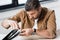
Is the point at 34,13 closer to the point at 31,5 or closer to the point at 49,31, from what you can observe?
the point at 31,5

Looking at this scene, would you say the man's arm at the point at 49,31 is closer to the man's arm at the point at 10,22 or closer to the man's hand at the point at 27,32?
the man's hand at the point at 27,32

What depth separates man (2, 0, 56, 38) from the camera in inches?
59.0

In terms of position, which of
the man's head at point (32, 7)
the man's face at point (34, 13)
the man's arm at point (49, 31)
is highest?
the man's head at point (32, 7)

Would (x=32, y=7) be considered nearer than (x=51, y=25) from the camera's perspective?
Yes

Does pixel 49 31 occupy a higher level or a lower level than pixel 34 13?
lower

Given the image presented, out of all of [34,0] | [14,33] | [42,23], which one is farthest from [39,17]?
[14,33]

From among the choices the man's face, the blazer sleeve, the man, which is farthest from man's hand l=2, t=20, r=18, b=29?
the blazer sleeve

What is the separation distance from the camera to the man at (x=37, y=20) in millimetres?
1498

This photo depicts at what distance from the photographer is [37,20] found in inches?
65.1

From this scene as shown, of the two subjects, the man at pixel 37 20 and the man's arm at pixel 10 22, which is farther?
the man's arm at pixel 10 22

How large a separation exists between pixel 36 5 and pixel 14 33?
327 millimetres

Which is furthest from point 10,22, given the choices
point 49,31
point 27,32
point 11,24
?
point 49,31

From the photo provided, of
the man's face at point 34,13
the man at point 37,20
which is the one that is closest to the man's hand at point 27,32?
the man at point 37,20

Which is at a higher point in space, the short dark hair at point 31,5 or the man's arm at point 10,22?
the short dark hair at point 31,5
